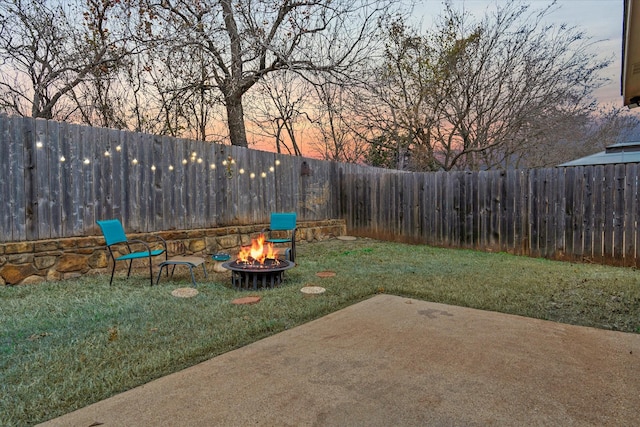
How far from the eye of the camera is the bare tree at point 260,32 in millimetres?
7879

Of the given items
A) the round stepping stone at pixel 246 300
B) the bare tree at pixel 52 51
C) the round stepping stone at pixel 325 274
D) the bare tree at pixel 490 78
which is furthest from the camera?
the bare tree at pixel 490 78

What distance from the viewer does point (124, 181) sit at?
5.79m

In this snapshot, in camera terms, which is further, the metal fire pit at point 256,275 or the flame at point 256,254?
the flame at point 256,254

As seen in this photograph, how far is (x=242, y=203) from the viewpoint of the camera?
7625 mm

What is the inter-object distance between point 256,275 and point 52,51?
6.98m

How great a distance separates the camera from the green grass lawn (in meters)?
2.32

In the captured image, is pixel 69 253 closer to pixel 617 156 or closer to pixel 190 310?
pixel 190 310

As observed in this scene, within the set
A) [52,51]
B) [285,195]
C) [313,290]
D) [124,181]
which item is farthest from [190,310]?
[52,51]

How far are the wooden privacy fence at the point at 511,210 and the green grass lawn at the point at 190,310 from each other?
2.44ft

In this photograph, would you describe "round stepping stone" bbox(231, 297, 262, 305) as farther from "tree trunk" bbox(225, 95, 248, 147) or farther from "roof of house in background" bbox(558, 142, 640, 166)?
"roof of house in background" bbox(558, 142, 640, 166)

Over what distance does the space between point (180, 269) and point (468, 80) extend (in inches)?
383

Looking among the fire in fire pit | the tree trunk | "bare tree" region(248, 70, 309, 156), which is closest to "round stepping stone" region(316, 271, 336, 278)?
the fire in fire pit

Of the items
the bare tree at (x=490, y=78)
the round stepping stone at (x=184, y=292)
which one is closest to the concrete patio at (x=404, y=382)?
the round stepping stone at (x=184, y=292)

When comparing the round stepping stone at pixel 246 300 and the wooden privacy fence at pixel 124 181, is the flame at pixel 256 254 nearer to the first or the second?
the round stepping stone at pixel 246 300
